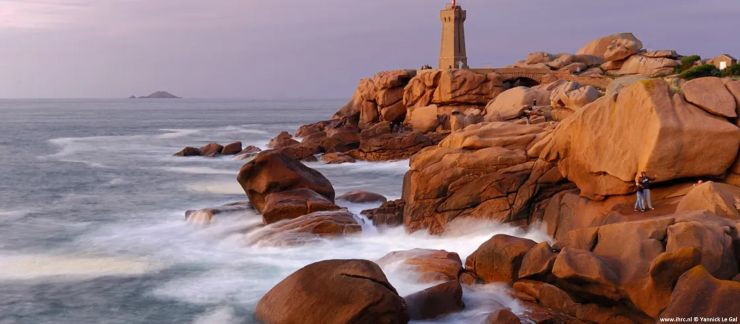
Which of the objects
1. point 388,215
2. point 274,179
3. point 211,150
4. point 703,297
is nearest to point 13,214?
point 274,179

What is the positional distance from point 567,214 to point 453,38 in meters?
52.8

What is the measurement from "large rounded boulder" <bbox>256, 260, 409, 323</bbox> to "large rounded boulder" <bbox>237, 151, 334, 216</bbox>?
1058 centimetres

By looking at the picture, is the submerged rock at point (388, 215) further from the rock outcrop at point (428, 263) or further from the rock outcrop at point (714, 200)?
the rock outcrop at point (714, 200)

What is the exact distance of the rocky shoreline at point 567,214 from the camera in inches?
555

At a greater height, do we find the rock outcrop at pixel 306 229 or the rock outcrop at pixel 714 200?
the rock outcrop at pixel 714 200

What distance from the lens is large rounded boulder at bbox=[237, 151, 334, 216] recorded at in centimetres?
2619

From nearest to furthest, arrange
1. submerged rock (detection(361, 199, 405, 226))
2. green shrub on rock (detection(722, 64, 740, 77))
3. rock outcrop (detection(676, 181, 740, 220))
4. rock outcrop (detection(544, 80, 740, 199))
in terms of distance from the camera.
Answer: rock outcrop (detection(676, 181, 740, 220)), rock outcrop (detection(544, 80, 740, 199)), submerged rock (detection(361, 199, 405, 226)), green shrub on rock (detection(722, 64, 740, 77))

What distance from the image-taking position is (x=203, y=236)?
81.2 feet

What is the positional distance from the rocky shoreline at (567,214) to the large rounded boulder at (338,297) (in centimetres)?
3

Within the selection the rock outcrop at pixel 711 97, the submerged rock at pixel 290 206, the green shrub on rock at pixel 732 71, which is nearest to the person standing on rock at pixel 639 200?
the rock outcrop at pixel 711 97

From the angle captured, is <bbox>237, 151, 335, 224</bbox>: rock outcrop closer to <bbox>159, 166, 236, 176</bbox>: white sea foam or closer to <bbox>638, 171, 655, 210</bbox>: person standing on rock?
<bbox>638, 171, 655, 210</bbox>: person standing on rock

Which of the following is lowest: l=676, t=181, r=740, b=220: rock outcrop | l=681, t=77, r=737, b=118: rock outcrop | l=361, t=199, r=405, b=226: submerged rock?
l=361, t=199, r=405, b=226: submerged rock

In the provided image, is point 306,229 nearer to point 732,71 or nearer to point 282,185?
point 282,185

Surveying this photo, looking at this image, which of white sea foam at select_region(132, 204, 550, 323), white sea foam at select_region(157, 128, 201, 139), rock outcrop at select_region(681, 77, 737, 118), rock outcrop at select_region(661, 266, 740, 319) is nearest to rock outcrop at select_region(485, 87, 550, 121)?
white sea foam at select_region(132, 204, 550, 323)
